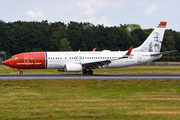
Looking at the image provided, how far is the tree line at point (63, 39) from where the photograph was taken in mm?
96000

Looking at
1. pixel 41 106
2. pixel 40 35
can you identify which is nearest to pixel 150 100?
pixel 41 106

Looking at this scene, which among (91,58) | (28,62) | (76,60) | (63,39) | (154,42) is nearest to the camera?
(28,62)

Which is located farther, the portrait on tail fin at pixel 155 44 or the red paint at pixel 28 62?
the portrait on tail fin at pixel 155 44

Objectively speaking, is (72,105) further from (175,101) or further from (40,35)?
(40,35)

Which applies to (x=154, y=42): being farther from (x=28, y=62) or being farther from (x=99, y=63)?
(x=28, y=62)

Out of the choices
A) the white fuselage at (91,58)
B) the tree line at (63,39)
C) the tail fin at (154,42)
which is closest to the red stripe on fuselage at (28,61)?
the white fuselage at (91,58)

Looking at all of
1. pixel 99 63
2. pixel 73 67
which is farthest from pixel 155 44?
pixel 73 67

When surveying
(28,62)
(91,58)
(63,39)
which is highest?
(63,39)

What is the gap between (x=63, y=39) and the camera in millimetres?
97250

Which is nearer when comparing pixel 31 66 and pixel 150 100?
pixel 150 100

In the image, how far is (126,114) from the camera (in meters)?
12.1

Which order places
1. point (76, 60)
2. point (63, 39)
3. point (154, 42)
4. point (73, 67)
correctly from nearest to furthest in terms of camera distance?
point (73, 67) → point (76, 60) → point (154, 42) → point (63, 39)

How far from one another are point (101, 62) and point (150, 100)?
72.7ft

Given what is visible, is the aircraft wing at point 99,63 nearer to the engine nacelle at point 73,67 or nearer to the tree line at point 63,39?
the engine nacelle at point 73,67
